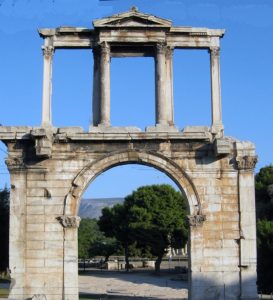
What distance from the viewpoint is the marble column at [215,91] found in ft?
64.8

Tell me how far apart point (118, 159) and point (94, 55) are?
3.93m

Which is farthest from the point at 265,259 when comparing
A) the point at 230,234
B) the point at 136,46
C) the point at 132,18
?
the point at 132,18

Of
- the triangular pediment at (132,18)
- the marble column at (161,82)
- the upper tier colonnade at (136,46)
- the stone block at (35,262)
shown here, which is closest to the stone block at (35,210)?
the stone block at (35,262)

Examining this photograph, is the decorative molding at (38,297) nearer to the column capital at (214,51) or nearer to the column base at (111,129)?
the column base at (111,129)

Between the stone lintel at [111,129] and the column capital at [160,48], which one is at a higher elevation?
the column capital at [160,48]

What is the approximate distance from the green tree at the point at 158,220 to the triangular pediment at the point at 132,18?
31.3m

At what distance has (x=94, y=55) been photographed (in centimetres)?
2066

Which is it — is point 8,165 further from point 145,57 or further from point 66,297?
point 145,57

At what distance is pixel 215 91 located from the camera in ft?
65.8

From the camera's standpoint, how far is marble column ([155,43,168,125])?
64.6ft

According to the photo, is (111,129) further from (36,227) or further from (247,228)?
(247,228)

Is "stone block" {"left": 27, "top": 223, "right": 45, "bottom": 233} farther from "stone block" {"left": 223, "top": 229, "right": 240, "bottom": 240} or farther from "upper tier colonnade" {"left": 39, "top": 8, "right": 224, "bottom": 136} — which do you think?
"stone block" {"left": 223, "top": 229, "right": 240, "bottom": 240}

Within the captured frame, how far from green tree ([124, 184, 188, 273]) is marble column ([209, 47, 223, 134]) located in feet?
99.9

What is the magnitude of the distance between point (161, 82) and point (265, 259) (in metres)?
13.4
